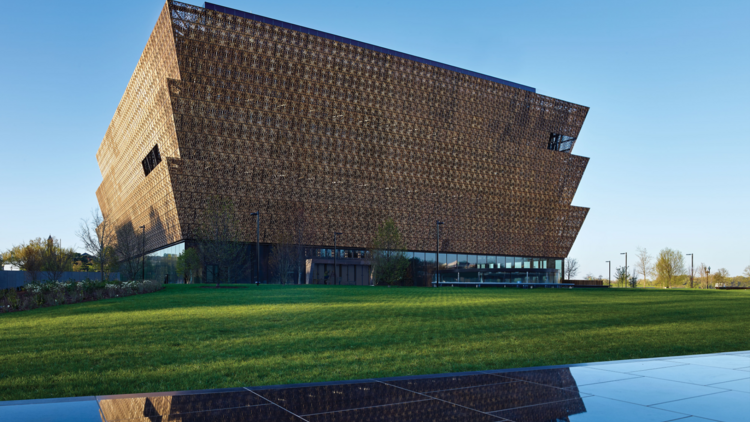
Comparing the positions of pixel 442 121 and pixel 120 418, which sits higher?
pixel 442 121

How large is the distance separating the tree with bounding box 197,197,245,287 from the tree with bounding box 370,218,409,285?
52.4 feet

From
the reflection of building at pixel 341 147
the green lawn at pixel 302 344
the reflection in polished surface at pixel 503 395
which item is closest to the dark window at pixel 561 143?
the reflection of building at pixel 341 147

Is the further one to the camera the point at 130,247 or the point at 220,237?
the point at 130,247

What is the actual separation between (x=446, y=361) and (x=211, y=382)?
4.15 meters

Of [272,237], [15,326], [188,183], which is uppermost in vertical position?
[188,183]

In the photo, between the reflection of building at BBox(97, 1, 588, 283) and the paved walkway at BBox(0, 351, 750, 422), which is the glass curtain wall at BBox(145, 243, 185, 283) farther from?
the paved walkway at BBox(0, 351, 750, 422)

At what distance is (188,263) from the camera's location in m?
59.8

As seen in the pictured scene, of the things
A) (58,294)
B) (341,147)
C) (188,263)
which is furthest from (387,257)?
(58,294)

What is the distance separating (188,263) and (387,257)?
900 inches

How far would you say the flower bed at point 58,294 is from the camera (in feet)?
85.5

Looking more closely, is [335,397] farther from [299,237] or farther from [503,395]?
[299,237]

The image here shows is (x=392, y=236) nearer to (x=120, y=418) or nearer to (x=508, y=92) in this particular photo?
(x=508, y=92)

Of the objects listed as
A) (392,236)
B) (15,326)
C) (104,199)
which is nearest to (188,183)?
(392,236)

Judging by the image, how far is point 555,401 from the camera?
19.7ft
